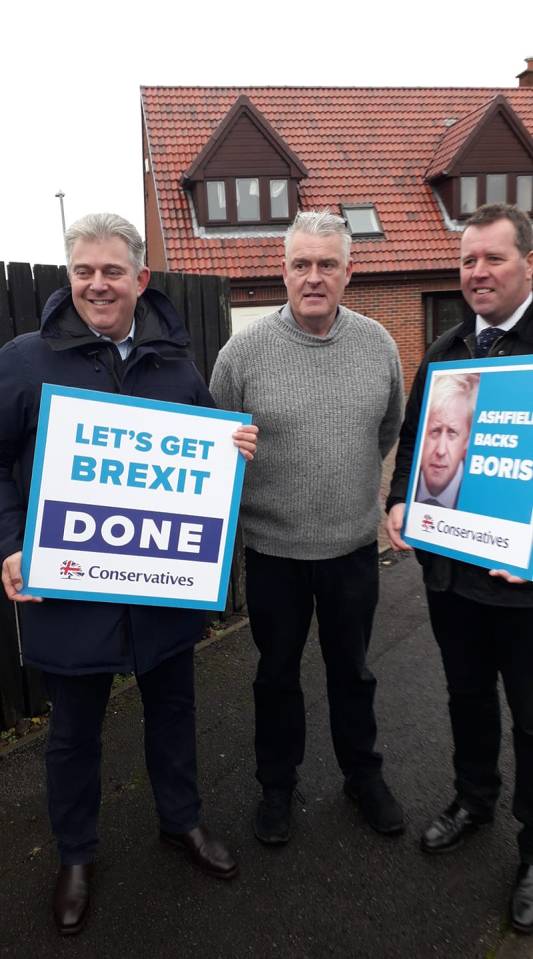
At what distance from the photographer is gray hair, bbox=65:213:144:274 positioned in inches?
81.9

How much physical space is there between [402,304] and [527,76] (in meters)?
10.7

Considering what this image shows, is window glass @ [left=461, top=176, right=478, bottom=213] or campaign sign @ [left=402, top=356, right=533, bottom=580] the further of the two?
window glass @ [left=461, top=176, right=478, bottom=213]

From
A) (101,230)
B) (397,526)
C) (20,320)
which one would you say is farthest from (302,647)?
(20,320)

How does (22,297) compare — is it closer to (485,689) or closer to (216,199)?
(485,689)

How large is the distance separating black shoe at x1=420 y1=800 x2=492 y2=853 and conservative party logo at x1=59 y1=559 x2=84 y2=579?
5.45 ft

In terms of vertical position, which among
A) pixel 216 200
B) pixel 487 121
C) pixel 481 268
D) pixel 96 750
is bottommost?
pixel 96 750

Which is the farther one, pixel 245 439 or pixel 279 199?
pixel 279 199

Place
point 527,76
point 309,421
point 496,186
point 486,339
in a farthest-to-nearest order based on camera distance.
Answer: point 527,76 < point 496,186 < point 309,421 < point 486,339

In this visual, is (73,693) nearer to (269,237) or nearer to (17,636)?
(17,636)

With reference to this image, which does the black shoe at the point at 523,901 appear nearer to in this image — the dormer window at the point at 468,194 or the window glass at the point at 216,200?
the window glass at the point at 216,200

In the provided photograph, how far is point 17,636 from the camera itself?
3.39 metres

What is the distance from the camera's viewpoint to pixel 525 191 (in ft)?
57.4

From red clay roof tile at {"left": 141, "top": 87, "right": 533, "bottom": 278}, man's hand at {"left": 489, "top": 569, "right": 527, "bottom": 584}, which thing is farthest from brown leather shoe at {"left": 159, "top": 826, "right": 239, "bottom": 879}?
red clay roof tile at {"left": 141, "top": 87, "right": 533, "bottom": 278}

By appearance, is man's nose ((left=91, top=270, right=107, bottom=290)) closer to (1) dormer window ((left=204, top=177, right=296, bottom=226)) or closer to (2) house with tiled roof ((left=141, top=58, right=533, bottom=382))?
(2) house with tiled roof ((left=141, top=58, right=533, bottom=382))
